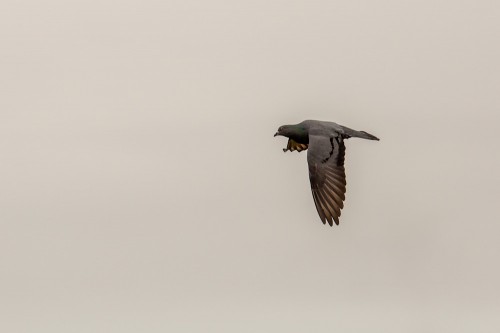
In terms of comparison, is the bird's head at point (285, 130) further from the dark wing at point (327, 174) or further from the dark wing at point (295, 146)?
the dark wing at point (295, 146)

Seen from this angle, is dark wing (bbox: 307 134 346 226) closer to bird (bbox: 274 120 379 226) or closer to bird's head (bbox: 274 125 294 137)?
bird (bbox: 274 120 379 226)

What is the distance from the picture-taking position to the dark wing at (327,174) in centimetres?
6531

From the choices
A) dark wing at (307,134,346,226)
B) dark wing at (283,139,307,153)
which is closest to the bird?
dark wing at (307,134,346,226)

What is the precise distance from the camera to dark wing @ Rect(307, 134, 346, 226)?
2571 inches

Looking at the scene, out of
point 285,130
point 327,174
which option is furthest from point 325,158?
point 285,130

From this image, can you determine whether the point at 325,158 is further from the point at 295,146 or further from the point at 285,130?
the point at 295,146

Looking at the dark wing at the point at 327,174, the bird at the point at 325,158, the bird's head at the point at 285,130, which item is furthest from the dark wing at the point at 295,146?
the dark wing at the point at 327,174

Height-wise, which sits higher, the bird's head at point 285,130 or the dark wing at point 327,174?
the bird's head at point 285,130

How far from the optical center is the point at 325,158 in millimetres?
67250

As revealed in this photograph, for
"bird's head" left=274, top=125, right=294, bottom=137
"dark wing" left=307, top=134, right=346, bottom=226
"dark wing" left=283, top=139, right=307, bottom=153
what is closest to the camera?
"dark wing" left=307, top=134, right=346, bottom=226

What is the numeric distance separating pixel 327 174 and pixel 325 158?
0.90 metres

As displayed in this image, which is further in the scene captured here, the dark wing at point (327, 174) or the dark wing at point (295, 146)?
the dark wing at point (295, 146)

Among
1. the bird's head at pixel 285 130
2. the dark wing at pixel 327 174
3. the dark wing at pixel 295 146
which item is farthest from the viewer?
the dark wing at pixel 295 146

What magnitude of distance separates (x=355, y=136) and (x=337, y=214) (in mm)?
4936
